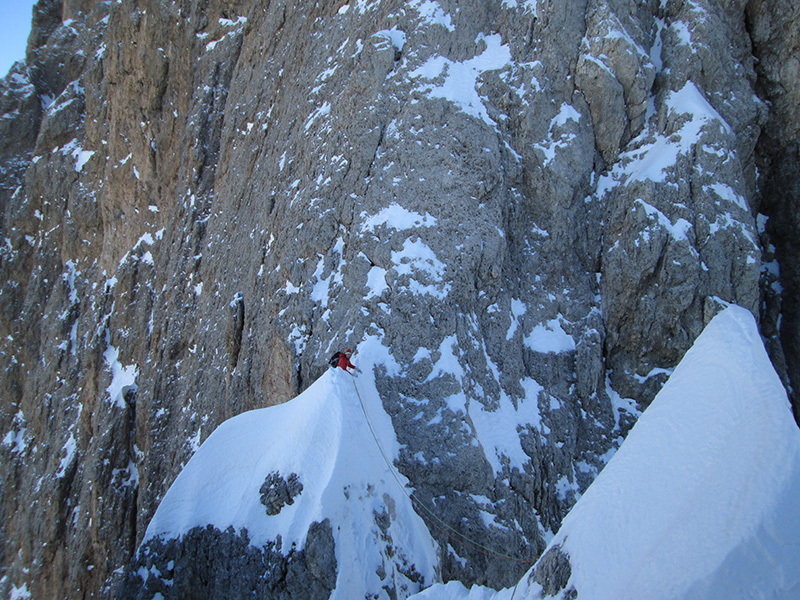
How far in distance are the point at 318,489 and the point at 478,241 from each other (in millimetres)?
5657

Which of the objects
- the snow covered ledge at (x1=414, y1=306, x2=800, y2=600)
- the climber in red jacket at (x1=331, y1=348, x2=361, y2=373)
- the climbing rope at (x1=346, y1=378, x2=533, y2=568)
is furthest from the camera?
the climber in red jacket at (x1=331, y1=348, x2=361, y2=373)

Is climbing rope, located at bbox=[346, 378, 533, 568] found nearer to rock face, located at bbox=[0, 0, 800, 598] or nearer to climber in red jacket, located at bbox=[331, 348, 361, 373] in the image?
rock face, located at bbox=[0, 0, 800, 598]

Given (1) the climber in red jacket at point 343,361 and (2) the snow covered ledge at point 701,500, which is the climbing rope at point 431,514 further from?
(2) the snow covered ledge at point 701,500

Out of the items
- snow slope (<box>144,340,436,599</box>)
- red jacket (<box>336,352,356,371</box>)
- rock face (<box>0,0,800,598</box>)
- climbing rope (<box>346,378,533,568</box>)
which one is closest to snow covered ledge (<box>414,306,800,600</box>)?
snow slope (<box>144,340,436,599</box>)

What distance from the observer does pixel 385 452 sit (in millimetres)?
8539

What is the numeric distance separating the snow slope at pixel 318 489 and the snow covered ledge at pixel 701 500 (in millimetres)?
2800

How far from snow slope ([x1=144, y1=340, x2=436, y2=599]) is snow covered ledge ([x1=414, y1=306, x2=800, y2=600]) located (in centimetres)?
280

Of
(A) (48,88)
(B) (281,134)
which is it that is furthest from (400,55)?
(A) (48,88)

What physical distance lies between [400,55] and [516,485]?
9666 mm

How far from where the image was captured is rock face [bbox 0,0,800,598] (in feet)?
31.9

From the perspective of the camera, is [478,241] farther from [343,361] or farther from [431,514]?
[431,514]

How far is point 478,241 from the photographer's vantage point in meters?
10.4

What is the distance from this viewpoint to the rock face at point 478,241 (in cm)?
972

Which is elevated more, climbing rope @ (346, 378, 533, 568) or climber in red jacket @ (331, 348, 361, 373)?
climber in red jacket @ (331, 348, 361, 373)
